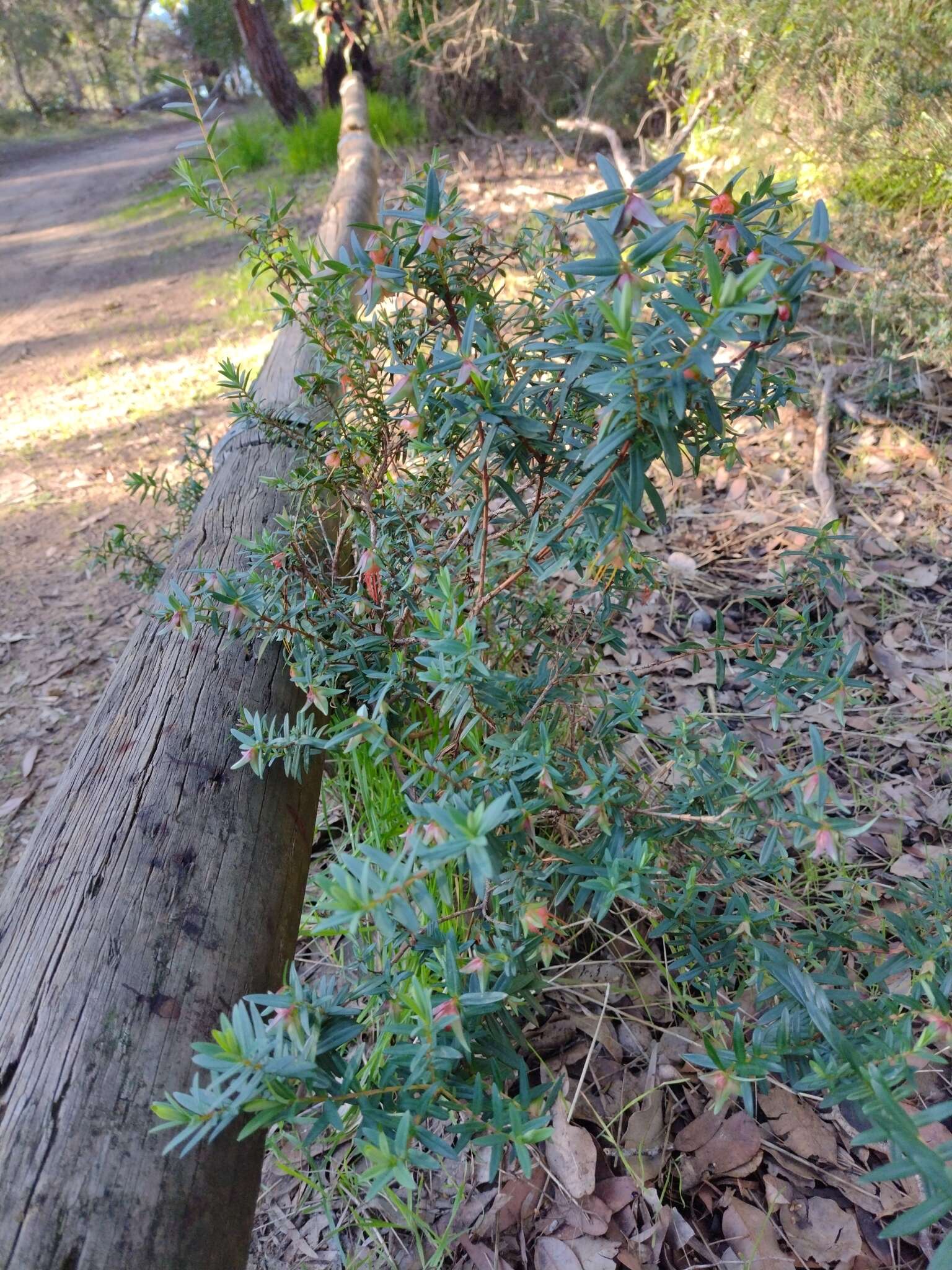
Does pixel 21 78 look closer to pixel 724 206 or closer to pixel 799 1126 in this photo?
pixel 724 206

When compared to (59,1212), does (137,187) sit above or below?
above

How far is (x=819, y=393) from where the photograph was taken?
3.72 metres

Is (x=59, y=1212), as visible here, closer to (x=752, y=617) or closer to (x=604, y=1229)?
(x=604, y=1229)

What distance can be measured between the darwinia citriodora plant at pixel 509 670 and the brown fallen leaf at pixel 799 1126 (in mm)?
72

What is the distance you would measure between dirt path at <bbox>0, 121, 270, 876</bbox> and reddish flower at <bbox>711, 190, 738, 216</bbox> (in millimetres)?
2674

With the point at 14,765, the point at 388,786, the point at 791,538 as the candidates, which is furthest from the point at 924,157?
the point at 14,765

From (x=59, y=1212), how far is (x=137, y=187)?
49.2 ft

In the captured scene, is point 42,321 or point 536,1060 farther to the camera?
point 42,321

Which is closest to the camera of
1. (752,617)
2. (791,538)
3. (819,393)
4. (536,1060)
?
(536,1060)

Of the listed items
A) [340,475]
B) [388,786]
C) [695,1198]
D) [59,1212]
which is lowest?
[695,1198]

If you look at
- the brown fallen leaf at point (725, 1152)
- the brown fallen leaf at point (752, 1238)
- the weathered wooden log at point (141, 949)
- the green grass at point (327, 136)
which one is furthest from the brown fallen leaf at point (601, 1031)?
the green grass at point (327, 136)

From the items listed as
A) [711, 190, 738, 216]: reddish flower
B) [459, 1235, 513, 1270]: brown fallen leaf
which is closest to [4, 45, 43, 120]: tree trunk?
[711, 190, 738, 216]: reddish flower

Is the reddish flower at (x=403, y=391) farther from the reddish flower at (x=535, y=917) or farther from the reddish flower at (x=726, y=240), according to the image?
the reddish flower at (x=535, y=917)

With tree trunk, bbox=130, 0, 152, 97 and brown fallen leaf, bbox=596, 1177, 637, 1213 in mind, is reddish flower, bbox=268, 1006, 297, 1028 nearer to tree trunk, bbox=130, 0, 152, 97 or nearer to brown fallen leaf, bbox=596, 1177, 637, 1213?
brown fallen leaf, bbox=596, 1177, 637, 1213
